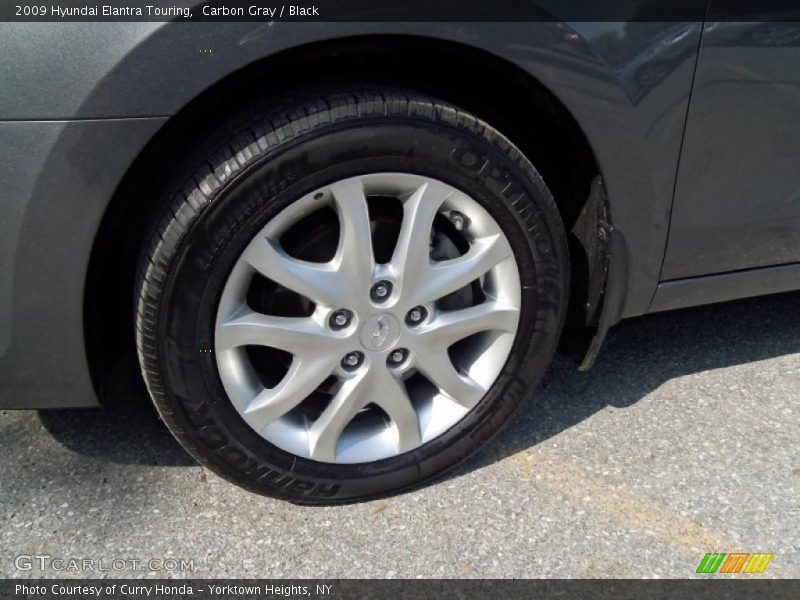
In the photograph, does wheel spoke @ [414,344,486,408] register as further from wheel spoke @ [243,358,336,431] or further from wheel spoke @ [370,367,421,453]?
wheel spoke @ [243,358,336,431]

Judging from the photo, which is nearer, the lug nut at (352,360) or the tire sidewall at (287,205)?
the tire sidewall at (287,205)

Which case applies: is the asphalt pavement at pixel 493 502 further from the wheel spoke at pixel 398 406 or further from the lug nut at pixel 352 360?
the lug nut at pixel 352 360

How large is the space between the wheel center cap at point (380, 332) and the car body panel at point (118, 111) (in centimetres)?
61

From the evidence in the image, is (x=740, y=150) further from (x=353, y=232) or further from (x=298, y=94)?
(x=298, y=94)

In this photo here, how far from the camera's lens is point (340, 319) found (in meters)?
1.95

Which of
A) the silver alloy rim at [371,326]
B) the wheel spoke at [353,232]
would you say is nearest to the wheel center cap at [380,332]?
the silver alloy rim at [371,326]

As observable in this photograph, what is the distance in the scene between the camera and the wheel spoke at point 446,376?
2.05 meters

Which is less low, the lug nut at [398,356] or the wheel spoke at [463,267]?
the wheel spoke at [463,267]

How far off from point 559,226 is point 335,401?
68cm

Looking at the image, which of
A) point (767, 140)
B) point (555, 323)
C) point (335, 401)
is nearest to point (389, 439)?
point (335, 401)

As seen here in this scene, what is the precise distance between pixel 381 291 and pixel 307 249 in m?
0.20
